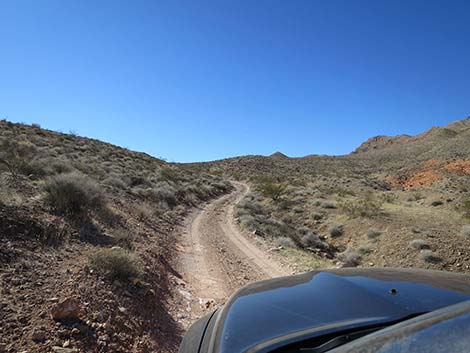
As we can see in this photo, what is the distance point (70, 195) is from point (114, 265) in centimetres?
370

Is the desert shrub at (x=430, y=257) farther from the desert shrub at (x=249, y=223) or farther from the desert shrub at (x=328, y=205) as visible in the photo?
the desert shrub at (x=328, y=205)

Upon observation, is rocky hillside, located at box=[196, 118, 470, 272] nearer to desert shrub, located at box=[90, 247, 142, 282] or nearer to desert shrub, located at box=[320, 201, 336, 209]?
desert shrub, located at box=[320, 201, 336, 209]

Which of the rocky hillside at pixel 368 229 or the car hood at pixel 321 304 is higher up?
the car hood at pixel 321 304

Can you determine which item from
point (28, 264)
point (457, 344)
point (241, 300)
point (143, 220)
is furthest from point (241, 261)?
point (457, 344)

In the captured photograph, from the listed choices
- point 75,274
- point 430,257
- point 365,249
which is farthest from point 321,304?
point 365,249

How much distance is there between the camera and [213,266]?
9562mm

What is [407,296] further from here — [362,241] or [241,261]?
[362,241]

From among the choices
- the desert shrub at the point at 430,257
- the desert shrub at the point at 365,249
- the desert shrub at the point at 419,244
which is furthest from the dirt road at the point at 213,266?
the desert shrub at the point at 419,244

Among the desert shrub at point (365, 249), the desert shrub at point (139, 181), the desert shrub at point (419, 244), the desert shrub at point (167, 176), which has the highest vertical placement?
the desert shrub at point (167, 176)

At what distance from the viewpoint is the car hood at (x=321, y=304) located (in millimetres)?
1876

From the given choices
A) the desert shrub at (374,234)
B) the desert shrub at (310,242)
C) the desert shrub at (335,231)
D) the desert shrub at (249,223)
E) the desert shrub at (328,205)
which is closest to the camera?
the desert shrub at (310,242)

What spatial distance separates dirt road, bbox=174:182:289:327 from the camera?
707 centimetres

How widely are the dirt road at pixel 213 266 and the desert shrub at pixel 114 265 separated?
44.8 inches

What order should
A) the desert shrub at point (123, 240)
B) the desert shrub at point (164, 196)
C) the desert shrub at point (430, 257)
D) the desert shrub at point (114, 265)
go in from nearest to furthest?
the desert shrub at point (114, 265)
the desert shrub at point (123, 240)
the desert shrub at point (430, 257)
the desert shrub at point (164, 196)
